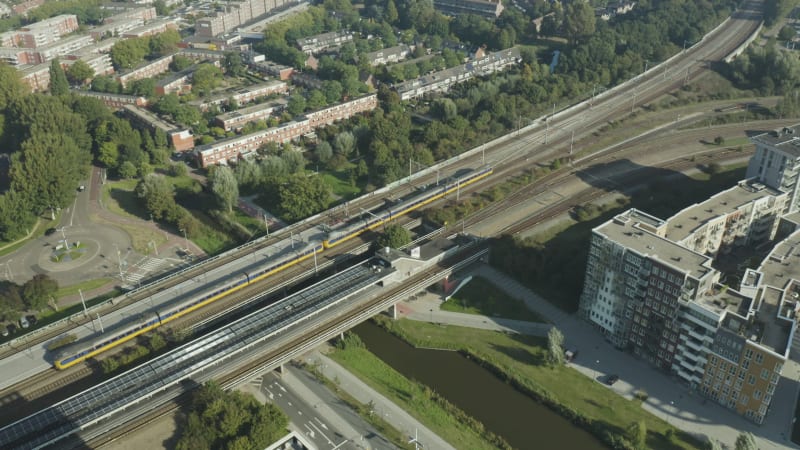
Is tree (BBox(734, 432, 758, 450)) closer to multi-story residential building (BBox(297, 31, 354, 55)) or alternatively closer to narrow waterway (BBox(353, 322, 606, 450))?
narrow waterway (BBox(353, 322, 606, 450))

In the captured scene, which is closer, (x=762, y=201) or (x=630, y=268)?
(x=630, y=268)

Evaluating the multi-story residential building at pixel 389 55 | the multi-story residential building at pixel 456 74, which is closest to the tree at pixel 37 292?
the multi-story residential building at pixel 456 74

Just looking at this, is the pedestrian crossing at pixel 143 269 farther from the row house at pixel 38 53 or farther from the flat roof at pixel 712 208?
the row house at pixel 38 53

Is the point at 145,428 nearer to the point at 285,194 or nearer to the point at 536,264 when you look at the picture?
the point at 285,194

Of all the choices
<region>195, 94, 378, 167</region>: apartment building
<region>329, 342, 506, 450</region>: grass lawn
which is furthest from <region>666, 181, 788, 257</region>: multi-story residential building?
<region>195, 94, 378, 167</region>: apartment building

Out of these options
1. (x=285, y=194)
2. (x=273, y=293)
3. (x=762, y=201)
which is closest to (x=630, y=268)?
(x=762, y=201)

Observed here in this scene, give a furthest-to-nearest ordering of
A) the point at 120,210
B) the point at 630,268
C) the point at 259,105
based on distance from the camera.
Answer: the point at 259,105, the point at 120,210, the point at 630,268

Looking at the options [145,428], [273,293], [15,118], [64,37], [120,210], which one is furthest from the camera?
[64,37]
